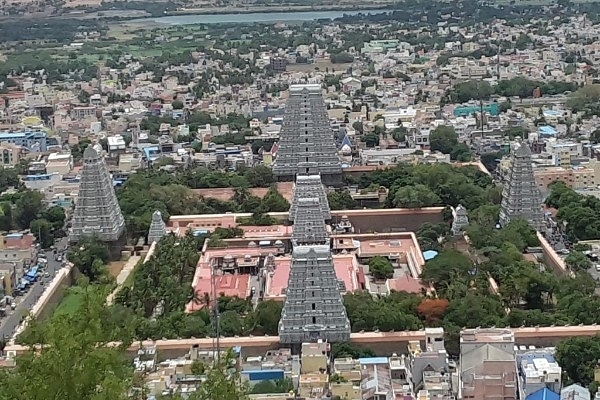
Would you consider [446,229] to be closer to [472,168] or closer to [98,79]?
[472,168]

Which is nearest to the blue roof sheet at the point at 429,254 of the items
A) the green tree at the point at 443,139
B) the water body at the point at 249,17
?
the green tree at the point at 443,139

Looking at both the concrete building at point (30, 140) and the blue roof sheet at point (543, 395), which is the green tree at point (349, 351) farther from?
the concrete building at point (30, 140)

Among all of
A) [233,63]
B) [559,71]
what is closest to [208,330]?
[559,71]

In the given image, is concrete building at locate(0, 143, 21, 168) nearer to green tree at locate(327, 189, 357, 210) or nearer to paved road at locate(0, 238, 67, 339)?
paved road at locate(0, 238, 67, 339)

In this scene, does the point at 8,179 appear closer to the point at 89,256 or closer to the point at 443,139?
the point at 89,256

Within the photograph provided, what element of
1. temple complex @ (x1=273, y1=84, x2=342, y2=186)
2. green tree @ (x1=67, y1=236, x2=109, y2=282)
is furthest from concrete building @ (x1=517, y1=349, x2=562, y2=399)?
temple complex @ (x1=273, y1=84, x2=342, y2=186)
